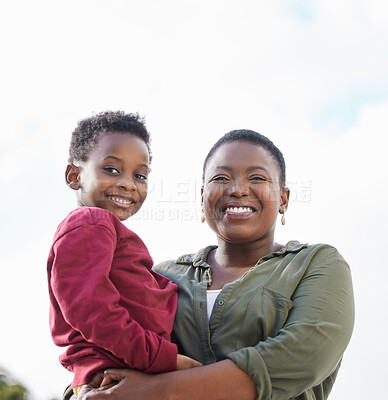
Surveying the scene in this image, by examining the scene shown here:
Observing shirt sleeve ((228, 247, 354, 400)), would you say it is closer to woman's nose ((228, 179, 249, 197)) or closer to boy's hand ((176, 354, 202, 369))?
boy's hand ((176, 354, 202, 369))

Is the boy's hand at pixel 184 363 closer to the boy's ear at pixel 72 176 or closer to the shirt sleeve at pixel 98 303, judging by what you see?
the shirt sleeve at pixel 98 303

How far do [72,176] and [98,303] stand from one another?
948 mm

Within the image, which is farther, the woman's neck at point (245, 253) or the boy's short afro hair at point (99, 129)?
the woman's neck at point (245, 253)

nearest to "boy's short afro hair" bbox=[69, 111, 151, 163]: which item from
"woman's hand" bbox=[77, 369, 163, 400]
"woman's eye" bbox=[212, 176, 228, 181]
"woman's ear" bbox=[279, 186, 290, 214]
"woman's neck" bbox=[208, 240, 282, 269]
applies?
"woman's eye" bbox=[212, 176, 228, 181]

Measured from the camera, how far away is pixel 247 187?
129 inches

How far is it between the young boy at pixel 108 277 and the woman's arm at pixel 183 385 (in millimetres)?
55

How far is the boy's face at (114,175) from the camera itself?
9.18 ft

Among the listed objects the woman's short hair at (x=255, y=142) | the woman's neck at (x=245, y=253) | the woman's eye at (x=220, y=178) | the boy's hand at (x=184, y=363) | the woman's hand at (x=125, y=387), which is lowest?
the woman's hand at (x=125, y=387)

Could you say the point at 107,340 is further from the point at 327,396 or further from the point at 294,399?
the point at 327,396

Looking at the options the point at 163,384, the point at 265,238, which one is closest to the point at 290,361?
the point at 163,384

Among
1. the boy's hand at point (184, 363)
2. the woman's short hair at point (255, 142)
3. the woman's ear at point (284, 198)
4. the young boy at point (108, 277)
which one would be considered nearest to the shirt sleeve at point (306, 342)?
Result: the boy's hand at point (184, 363)

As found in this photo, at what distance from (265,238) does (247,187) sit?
0.37 m

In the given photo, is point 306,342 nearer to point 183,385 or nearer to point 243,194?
point 183,385

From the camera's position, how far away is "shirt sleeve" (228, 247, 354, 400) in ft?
7.95
